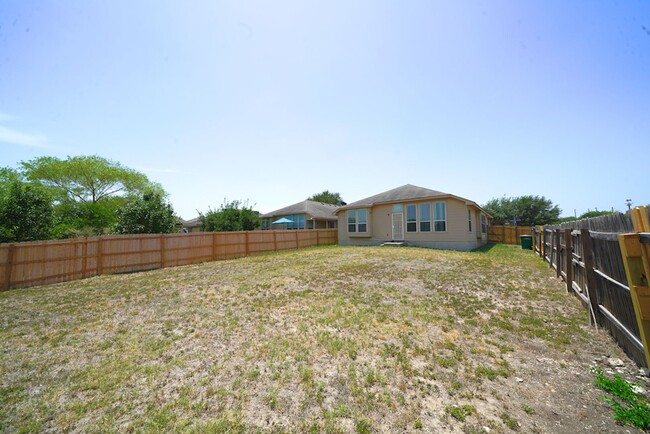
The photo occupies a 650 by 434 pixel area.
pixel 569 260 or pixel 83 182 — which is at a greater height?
pixel 83 182

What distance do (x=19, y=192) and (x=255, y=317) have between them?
1631cm

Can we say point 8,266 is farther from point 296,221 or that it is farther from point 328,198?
point 328,198

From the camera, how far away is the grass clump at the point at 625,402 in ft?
7.95

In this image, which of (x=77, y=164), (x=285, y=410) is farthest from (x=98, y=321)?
(x=77, y=164)

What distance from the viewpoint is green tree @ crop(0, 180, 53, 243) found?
1279 cm

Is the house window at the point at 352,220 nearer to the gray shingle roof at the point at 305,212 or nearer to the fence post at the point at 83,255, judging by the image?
the gray shingle roof at the point at 305,212

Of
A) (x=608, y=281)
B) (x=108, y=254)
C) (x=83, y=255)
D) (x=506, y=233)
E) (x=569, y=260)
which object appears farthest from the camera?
(x=506, y=233)

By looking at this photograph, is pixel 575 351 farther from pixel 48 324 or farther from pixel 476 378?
pixel 48 324

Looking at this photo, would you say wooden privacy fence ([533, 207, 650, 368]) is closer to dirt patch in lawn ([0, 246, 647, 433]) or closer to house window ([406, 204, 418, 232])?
dirt patch in lawn ([0, 246, 647, 433])

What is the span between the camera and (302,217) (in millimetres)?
28203

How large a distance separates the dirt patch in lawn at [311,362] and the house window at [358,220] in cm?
1349

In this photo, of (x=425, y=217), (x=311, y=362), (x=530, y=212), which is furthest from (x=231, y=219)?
(x=530, y=212)

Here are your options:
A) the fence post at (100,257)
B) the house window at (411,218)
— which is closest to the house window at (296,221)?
the house window at (411,218)

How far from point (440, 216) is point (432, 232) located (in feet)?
3.86
